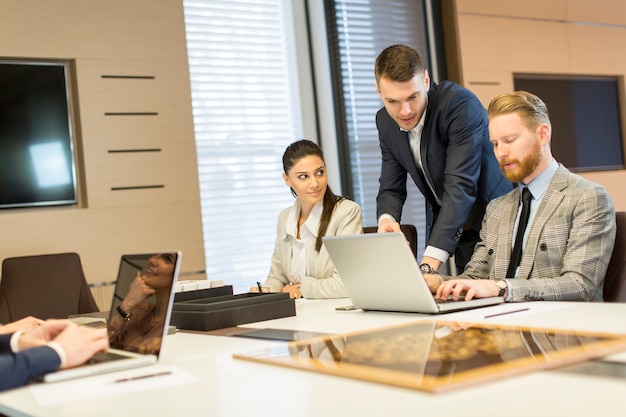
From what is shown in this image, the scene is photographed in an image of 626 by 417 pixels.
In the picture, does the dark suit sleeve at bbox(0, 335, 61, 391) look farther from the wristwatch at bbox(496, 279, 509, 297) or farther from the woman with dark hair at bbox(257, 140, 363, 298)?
the woman with dark hair at bbox(257, 140, 363, 298)

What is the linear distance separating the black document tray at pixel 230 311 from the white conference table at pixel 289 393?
0.33 meters

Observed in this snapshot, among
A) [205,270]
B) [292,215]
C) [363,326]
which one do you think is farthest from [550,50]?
[363,326]

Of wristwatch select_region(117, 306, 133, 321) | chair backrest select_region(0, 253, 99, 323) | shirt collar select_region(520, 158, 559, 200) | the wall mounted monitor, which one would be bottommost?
chair backrest select_region(0, 253, 99, 323)

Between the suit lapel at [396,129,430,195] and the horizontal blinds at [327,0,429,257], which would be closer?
the suit lapel at [396,129,430,195]

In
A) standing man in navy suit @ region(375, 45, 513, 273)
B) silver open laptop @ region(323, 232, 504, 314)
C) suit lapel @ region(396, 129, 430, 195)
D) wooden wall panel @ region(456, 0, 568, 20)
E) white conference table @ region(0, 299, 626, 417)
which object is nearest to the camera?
white conference table @ region(0, 299, 626, 417)

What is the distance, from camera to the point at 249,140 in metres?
5.72

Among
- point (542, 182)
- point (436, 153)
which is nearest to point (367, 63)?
point (436, 153)

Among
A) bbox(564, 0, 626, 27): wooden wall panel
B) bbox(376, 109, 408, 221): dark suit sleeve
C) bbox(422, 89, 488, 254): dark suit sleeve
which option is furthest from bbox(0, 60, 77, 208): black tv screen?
bbox(564, 0, 626, 27): wooden wall panel

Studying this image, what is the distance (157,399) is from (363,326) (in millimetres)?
740

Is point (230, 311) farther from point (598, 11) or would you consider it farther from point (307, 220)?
point (598, 11)

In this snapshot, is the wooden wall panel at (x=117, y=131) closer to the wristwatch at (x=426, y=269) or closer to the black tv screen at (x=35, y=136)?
the black tv screen at (x=35, y=136)

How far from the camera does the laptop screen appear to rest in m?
1.64

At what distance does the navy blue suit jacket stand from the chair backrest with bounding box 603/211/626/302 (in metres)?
0.67

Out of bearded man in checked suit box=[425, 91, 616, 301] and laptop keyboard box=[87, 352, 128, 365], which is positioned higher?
bearded man in checked suit box=[425, 91, 616, 301]
